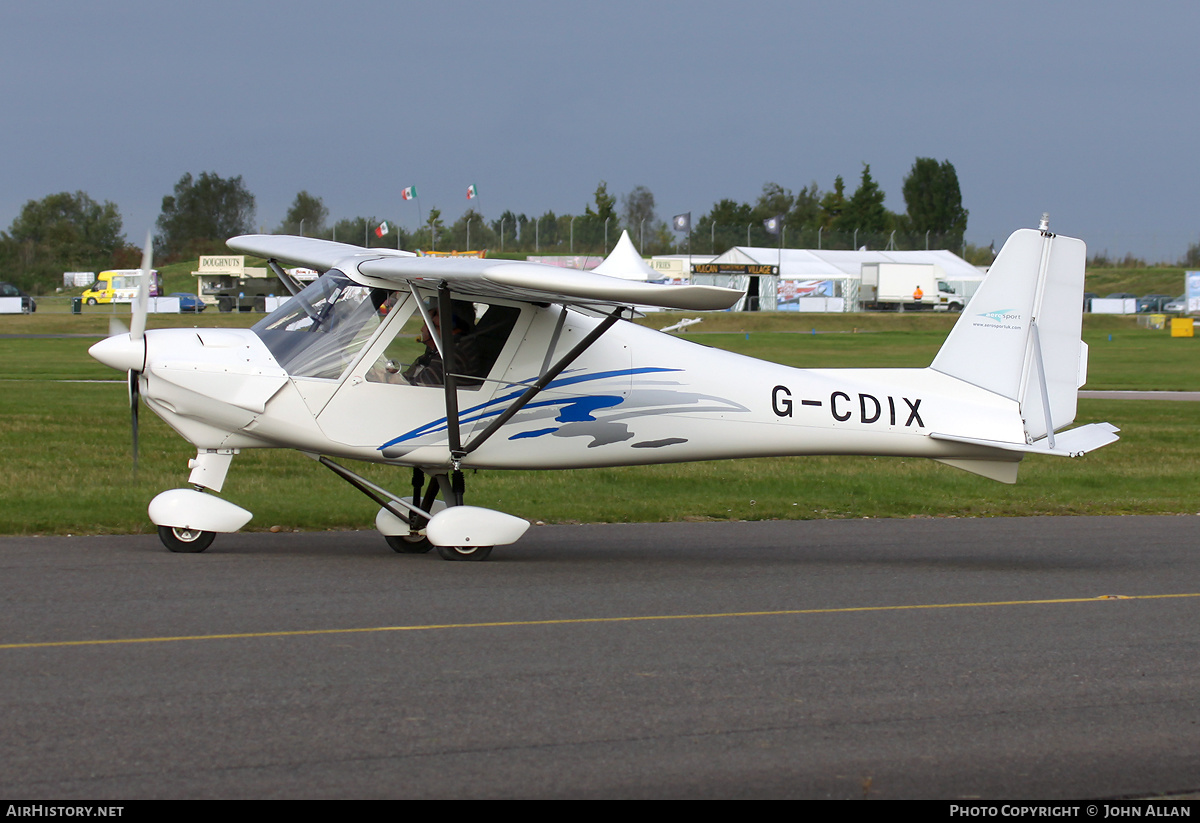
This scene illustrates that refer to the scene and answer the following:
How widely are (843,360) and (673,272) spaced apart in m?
41.7

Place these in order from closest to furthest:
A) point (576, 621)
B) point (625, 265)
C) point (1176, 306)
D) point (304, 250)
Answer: point (576, 621), point (304, 250), point (625, 265), point (1176, 306)

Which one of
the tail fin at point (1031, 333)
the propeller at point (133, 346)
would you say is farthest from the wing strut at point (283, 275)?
the tail fin at point (1031, 333)

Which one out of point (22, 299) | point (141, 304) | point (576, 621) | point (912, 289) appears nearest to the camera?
point (576, 621)

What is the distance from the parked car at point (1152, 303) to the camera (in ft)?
264

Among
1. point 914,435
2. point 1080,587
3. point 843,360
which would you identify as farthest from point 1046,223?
point 843,360

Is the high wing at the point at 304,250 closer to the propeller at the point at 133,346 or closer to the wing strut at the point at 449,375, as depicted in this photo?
the wing strut at the point at 449,375

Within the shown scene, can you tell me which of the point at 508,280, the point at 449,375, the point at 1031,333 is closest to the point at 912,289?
the point at 1031,333

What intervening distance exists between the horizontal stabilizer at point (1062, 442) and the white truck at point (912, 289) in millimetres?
71933

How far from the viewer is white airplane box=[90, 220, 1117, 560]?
344 inches

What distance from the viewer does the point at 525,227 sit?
103 m

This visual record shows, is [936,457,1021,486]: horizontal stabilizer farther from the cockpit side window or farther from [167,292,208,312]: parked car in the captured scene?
[167,292,208,312]: parked car

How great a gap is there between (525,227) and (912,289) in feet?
122

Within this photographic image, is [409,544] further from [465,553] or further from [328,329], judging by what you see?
[328,329]
